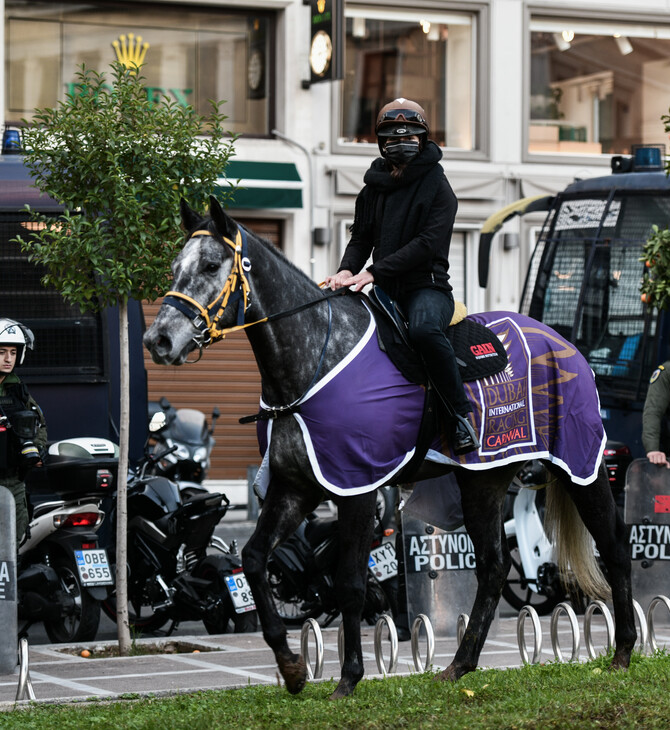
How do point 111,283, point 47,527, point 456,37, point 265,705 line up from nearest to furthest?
point 265,705
point 111,283
point 47,527
point 456,37

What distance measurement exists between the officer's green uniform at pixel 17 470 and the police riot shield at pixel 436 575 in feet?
7.99

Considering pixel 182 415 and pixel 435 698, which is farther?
pixel 182 415

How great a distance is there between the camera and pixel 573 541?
8492 millimetres

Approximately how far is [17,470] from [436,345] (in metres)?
3.45

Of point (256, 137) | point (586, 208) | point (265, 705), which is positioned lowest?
point (265, 705)

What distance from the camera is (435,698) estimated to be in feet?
22.4

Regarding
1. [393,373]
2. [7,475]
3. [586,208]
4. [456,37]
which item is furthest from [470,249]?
[393,373]

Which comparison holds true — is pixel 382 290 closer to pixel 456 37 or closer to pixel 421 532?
pixel 421 532

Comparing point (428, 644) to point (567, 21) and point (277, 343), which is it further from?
point (567, 21)

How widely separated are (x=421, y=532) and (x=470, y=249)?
11.8m

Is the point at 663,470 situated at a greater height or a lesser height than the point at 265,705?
greater

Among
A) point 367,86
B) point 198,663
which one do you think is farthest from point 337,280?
point 367,86

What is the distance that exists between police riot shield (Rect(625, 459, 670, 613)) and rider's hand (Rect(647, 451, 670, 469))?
0.10ft

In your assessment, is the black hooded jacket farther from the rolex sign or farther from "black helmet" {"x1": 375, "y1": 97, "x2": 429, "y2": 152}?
the rolex sign
